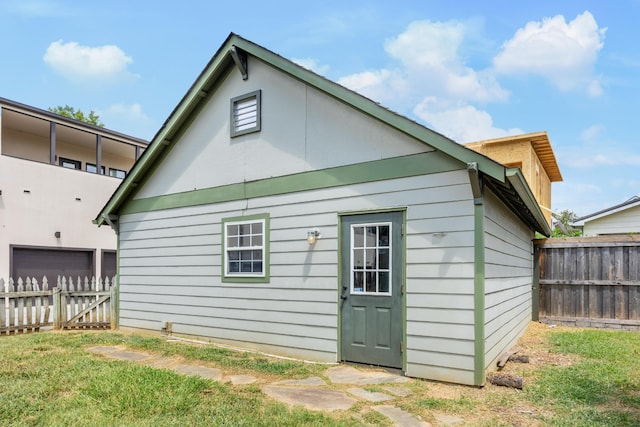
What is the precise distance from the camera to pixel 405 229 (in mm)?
5758

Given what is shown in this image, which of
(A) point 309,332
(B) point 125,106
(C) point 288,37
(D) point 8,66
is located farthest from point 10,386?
(B) point 125,106

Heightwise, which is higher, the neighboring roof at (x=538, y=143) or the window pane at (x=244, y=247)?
the neighboring roof at (x=538, y=143)

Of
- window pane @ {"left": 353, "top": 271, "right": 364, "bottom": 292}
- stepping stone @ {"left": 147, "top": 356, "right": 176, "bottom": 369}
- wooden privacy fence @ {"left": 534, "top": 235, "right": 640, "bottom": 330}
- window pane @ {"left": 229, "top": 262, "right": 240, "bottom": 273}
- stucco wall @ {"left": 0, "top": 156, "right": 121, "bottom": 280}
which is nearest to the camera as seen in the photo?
stepping stone @ {"left": 147, "top": 356, "right": 176, "bottom": 369}

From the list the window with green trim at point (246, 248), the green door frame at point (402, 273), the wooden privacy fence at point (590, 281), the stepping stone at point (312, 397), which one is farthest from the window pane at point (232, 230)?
the wooden privacy fence at point (590, 281)

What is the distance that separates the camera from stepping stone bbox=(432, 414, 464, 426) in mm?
3928

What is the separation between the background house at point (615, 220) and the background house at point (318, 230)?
821 cm

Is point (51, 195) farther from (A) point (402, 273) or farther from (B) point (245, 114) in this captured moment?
(A) point (402, 273)

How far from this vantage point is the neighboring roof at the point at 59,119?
11609 mm

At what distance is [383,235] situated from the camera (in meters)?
6.00

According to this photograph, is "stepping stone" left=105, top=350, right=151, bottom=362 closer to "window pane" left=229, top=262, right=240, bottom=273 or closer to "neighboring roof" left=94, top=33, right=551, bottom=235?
"window pane" left=229, top=262, right=240, bottom=273

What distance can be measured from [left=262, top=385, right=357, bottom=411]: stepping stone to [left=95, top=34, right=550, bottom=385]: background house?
4.26ft

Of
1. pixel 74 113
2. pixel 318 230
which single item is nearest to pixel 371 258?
pixel 318 230

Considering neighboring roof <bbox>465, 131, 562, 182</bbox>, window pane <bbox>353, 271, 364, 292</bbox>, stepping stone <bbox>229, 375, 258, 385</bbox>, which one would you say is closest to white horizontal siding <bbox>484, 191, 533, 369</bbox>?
window pane <bbox>353, 271, 364, 292</bbox>

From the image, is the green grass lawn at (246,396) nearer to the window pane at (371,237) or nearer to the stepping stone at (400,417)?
the stepping stone at (400,417)
